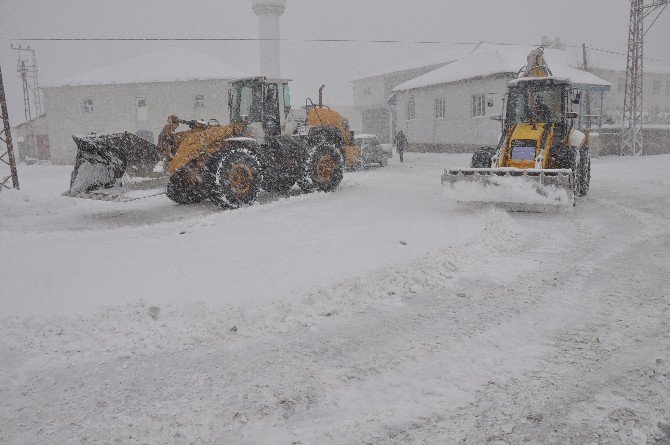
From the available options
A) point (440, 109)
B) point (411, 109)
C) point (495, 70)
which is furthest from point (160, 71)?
point (495, 70)

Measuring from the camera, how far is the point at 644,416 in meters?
2.59

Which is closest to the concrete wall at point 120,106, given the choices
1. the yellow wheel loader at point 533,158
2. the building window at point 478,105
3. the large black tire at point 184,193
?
the building window at point 478,105

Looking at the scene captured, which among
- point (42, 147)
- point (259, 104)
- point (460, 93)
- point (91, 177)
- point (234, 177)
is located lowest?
point (234, 177)

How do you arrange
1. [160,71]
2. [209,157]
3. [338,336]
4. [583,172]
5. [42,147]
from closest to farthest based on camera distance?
[338,336] < [209,157] < [583,172] < [160,71] < [42,147]

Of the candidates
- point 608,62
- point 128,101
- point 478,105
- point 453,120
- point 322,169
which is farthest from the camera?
point 608,62

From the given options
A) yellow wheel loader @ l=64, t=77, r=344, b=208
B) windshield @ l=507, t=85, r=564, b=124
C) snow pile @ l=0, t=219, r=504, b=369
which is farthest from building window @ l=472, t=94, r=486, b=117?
snow pile @ l=0, t=219, r=504, b=369

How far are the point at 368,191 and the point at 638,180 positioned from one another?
8464mm

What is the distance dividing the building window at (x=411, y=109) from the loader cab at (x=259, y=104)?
22.0m

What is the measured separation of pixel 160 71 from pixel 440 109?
20.0 meters

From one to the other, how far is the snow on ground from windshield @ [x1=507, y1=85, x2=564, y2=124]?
3.36 meters

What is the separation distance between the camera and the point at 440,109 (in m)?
29.0

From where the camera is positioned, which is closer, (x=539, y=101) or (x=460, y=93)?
(x=539, y=101)

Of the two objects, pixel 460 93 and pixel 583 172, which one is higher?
pixel 460 93

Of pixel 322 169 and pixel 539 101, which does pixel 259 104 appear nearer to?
pixel 322 169
